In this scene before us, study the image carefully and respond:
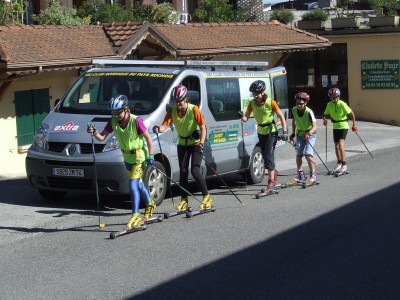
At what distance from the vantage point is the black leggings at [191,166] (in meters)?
11.9

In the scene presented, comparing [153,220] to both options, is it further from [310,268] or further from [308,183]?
[308,183]

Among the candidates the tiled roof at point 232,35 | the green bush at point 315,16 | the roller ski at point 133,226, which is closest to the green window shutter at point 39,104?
the tiled roof at point 232,35

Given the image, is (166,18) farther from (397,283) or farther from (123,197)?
(397,283)

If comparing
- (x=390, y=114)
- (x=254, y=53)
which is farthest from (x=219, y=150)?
(x=390, y=114)

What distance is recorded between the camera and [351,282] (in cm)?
793

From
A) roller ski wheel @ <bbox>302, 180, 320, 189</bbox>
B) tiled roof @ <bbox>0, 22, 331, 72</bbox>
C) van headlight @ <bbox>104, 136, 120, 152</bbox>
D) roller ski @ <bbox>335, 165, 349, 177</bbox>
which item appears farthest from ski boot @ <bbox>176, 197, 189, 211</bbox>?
roller ski @ <bbox>335, 165, 349, 177</bbox>

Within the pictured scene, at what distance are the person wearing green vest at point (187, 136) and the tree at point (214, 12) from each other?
60.3 ft

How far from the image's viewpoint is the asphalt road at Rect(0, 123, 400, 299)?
7863 mm

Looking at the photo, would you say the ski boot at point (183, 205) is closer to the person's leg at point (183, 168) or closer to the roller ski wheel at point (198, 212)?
the person's leg at point (183, 168)

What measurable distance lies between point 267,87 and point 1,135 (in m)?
5.25

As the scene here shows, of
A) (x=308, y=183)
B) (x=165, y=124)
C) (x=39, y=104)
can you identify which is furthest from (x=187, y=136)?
(x=39, y=104)

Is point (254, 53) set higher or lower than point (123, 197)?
higher

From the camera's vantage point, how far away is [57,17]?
24.6 meters

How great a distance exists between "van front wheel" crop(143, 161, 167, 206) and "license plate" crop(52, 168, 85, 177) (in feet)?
3.04
